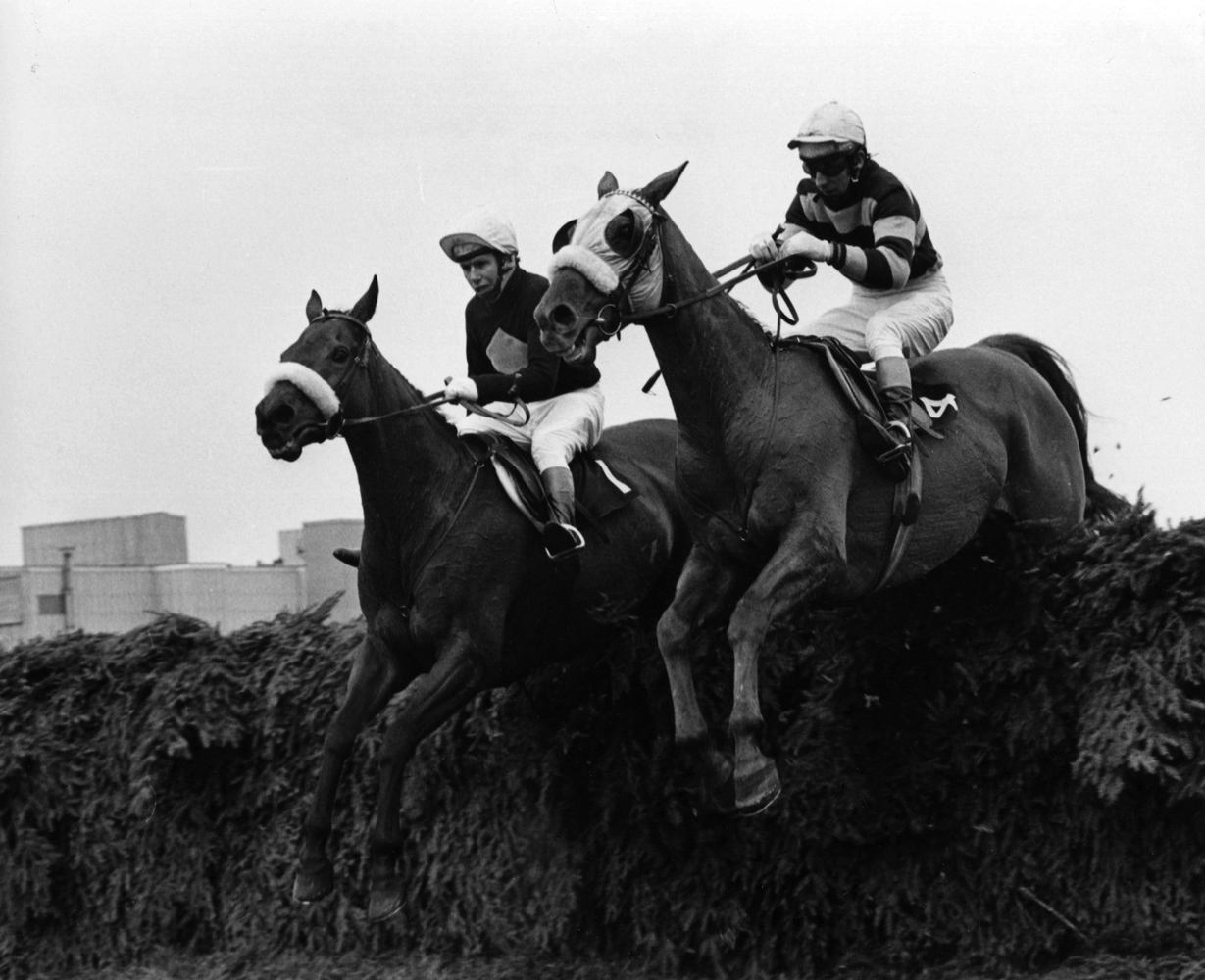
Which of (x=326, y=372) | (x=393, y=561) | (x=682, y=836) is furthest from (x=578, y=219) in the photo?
(x=682, y=836)

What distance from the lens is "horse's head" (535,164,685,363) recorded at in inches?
255

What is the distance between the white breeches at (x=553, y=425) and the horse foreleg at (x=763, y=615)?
5.15 feet

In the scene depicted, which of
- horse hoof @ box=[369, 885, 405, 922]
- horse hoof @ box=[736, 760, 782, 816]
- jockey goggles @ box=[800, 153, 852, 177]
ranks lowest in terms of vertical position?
horse hoof @ box=[369, 885, 405, 922]

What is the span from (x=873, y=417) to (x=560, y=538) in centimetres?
146

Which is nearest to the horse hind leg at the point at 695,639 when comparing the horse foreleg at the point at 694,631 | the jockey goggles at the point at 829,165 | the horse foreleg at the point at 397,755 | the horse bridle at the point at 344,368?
the horse foreleg at the point at 694,631

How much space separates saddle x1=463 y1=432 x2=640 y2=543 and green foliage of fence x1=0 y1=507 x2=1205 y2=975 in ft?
2.32

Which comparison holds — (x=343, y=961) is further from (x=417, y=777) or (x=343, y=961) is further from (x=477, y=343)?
(x=477, y=343)

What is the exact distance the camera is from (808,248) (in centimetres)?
717

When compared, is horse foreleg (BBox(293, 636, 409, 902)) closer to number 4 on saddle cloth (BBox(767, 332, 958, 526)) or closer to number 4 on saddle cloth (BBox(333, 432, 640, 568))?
number 4 on saddle cloth (BBox(333, 432, 640, 568))

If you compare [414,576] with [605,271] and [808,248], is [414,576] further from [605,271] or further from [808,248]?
[808,248]

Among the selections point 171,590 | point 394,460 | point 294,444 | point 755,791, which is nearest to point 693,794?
point 755,791

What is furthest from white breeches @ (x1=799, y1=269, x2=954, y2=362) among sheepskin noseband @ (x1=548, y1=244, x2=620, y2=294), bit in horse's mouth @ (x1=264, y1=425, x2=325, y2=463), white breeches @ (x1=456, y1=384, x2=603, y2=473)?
bit in horse's mouth @ (x1=264, y1=425, x2=325, y2=463)

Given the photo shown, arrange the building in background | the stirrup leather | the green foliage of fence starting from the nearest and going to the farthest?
the green foliage of fence → the stirrup leather → the building in background

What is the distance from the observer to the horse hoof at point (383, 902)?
7438 mm
